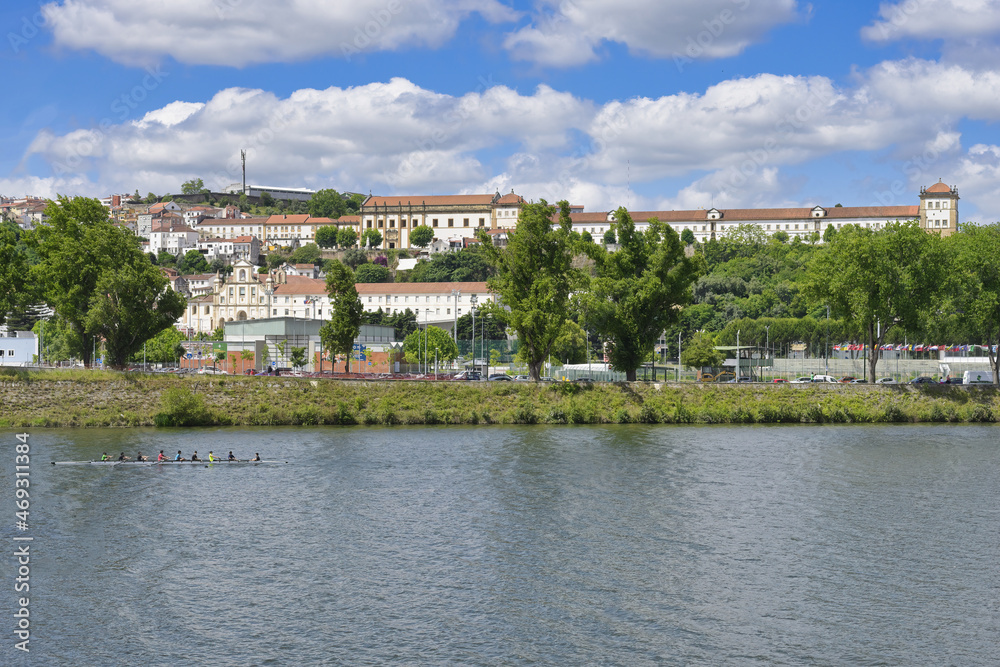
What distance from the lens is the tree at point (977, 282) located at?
57094mm

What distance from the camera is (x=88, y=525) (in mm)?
27484

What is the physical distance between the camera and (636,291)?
55.3 m

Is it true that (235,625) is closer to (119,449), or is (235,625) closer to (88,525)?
(88,525)

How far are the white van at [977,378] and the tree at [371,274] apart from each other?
125 metres

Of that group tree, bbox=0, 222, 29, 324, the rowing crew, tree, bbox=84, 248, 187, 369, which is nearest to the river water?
the rowing crew

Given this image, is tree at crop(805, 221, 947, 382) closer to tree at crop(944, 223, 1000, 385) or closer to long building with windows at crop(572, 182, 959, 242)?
tree at crop(944, 223, 1000, 385)

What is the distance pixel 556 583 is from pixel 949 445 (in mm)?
28044

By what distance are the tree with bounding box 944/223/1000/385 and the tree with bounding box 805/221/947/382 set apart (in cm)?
159

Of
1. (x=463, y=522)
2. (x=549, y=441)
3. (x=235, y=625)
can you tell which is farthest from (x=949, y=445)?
(x=235, y=625)

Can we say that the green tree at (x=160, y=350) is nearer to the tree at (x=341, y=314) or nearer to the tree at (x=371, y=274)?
the tree at (x=341, y=314)

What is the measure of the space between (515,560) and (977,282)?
146 feet

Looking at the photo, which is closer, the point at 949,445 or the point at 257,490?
the point at 257,490

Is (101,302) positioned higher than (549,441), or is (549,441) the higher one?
(101,302)

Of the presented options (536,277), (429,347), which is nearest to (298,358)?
(429,347)
